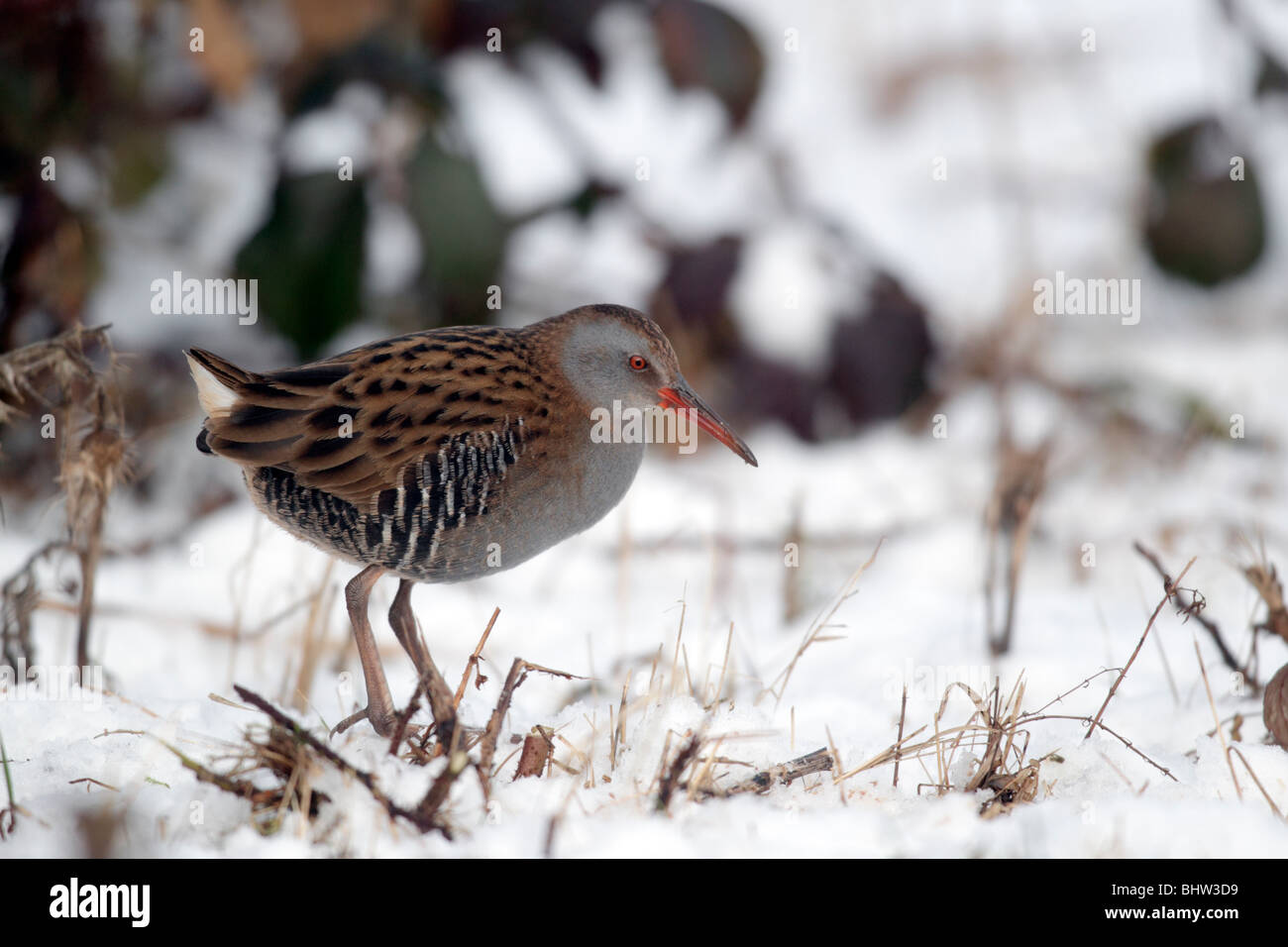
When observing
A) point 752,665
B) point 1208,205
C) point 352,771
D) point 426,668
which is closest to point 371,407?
point 426,668

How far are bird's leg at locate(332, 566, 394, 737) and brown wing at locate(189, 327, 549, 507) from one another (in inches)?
11.5

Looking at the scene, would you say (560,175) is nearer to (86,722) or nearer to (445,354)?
(445,354)

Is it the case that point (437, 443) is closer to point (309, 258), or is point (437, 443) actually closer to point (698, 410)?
point (698, 410)

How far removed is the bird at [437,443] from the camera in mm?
2990

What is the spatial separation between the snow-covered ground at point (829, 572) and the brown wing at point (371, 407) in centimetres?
53

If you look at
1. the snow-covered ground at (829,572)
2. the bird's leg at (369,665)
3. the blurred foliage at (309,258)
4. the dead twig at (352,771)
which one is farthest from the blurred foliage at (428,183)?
the dead twig at (352,771)

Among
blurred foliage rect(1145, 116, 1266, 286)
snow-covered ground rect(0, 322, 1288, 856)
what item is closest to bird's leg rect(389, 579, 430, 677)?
snow-covered ground rect(0, 322, 1288, 856)

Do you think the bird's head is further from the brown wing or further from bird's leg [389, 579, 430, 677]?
bird's leg [389, 579, 430, 677]

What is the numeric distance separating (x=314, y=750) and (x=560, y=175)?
5908 mm

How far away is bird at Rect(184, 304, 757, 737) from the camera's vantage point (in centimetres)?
299

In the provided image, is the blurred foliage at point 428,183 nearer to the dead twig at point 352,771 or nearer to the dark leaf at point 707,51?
the dark leaf at point 707,51

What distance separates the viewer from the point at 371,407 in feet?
10.1

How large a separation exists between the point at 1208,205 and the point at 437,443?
3637 millimetres
